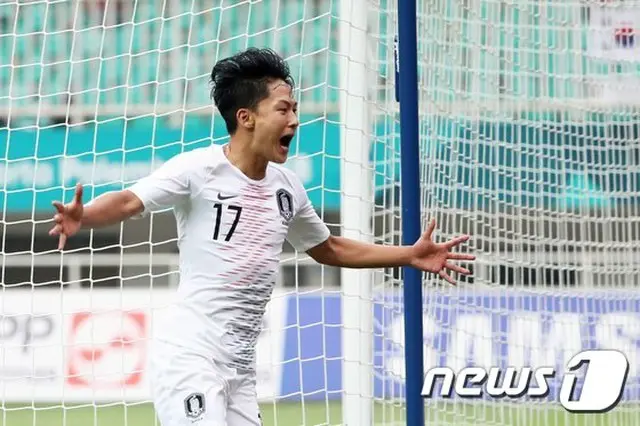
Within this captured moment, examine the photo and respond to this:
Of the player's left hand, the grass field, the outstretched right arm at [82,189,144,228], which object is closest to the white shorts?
the outstretched right arm at [82,189,144,228]

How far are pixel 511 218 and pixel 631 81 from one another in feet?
3.62

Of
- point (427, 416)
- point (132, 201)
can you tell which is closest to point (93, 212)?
point (132, 201)

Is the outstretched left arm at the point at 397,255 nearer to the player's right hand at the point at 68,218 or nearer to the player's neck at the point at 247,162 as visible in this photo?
the player's neck at the point at 247,162

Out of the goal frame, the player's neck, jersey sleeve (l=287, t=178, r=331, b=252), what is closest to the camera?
the player's neck

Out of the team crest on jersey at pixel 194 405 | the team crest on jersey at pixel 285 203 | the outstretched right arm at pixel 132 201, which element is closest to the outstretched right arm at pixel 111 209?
the outstretched right arm at pixel 132 201

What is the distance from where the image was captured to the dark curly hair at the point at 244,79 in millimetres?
4426

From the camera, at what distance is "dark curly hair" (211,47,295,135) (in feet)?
14.5

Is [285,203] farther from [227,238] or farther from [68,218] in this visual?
[68,218]

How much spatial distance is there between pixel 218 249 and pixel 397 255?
642 millimetres

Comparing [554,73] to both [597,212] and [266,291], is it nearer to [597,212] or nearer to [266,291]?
[597,212]

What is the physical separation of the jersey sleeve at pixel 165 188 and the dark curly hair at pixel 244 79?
243 millimetres

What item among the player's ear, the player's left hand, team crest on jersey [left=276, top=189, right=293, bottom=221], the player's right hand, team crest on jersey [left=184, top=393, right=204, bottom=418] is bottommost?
team crest on jersey [left=184, top=393, right=204, bottom=418]

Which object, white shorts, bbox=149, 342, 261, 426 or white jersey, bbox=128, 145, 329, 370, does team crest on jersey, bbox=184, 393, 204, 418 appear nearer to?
white shorts, bbox=149, 342, 261, 426

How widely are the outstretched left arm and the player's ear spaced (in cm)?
57
